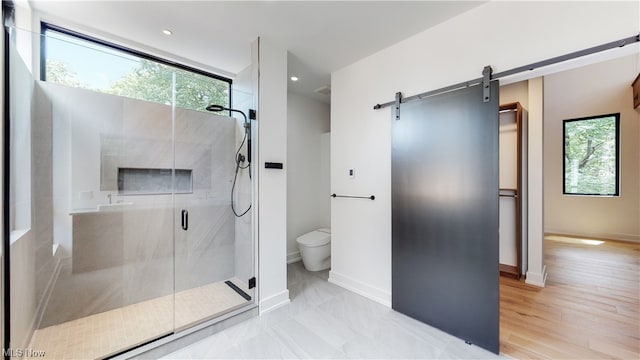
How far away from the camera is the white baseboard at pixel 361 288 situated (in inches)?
96.2

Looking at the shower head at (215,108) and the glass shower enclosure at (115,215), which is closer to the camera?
the glass shower enclosure at (115,215)

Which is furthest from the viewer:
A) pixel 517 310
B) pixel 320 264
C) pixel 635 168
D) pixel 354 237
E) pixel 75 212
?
pixel 635 168

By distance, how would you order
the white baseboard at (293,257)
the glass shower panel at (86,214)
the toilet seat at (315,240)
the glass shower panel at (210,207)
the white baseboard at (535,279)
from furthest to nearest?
the white baseboard at (293,257) → the toilet seat at (315,240) → the white baseboard at (535,279) → the glass shower panel at (210,207) → the glass shower panel at (86,214)

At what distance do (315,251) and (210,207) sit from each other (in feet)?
4.60

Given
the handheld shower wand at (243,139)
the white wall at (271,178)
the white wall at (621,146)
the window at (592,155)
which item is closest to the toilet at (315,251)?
the white wall at (271,178)

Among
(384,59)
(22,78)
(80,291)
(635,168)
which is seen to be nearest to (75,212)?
(80,291)

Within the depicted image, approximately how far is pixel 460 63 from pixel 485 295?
1.78 meters

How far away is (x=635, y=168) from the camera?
173 inches

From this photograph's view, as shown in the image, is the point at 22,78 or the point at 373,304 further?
the point at 373,304

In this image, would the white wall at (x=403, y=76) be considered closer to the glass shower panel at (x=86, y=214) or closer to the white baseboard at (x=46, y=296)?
the glass shower panel at (x=86, y=214)

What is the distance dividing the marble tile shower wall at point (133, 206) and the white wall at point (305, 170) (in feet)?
3.55

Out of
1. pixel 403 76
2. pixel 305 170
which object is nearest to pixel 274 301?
pixel 305 170

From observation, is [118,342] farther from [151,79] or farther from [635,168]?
[635,168]

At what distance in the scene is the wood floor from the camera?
1737 mm
